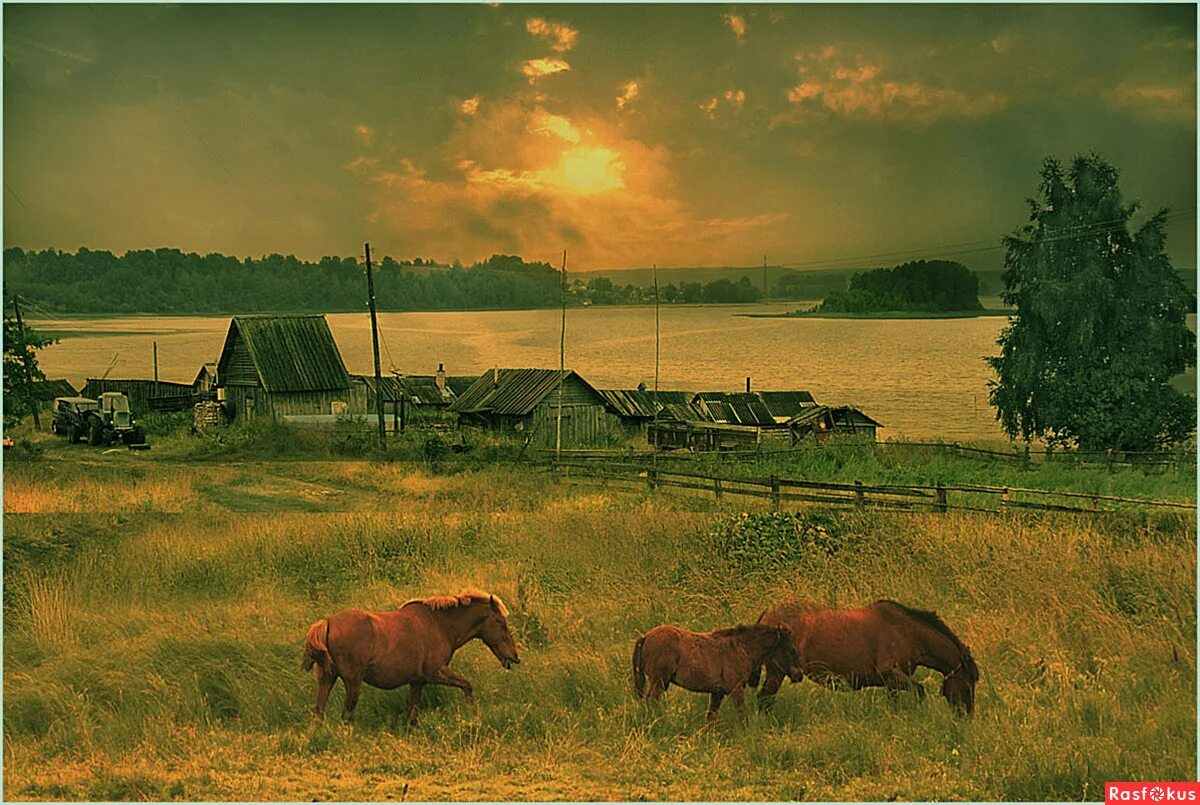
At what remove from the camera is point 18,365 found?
320 inches

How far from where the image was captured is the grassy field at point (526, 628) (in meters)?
4.69

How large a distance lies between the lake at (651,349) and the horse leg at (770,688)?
4.57 metres

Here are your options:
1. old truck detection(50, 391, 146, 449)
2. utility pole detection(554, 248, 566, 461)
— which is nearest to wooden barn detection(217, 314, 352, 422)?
old truck detection(50, 391, 146, 449)

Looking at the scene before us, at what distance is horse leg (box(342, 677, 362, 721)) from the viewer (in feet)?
15.1

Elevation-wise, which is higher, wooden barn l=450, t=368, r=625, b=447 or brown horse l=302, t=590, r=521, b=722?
wooden barn l=450, t=368, r=625, b=447

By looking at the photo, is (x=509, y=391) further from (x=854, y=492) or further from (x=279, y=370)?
(x=854, y=492)

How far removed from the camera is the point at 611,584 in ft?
23.0

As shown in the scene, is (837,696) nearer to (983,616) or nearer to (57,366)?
(983,616)

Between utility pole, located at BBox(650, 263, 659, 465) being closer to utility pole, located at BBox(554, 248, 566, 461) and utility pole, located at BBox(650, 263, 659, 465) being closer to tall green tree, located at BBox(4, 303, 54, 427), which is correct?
utility pole, located at BBox(554, 248, 566, 461)

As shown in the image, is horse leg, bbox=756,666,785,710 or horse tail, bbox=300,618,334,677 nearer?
horse tail, bbox=300,618,334,677

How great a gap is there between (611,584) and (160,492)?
15.1ft

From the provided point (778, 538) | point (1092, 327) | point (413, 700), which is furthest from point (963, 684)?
point (1092, 327)

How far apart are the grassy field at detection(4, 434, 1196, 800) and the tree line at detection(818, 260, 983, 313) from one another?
2122mm

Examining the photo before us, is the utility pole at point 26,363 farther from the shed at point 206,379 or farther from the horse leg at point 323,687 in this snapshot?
the horse leg at point 323,687
